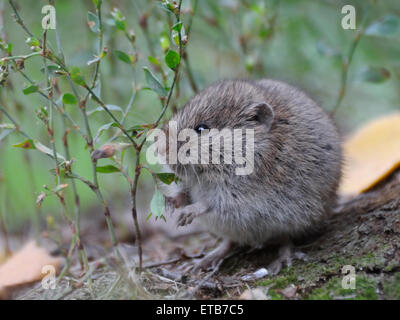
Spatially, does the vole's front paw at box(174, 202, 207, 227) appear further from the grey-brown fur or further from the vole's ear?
the vole's ear

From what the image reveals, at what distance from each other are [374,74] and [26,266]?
4.04m

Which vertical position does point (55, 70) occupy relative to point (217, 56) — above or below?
above

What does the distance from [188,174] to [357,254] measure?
144 centimetres

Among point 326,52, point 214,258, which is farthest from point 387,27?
point 214,258

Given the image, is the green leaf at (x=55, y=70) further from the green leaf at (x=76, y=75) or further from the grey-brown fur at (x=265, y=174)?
the grey-brown fur at (x=265, y=174)

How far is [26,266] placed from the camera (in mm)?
4277

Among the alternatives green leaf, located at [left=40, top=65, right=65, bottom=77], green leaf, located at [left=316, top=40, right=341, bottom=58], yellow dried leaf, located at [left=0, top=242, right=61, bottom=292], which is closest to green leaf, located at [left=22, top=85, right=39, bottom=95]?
green leaf, located at [left=40, top=65, right=65, bottom=77]

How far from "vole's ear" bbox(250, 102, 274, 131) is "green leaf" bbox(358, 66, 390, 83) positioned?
1866 mm

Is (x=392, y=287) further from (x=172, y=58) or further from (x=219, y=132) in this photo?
(x=172, y=58)

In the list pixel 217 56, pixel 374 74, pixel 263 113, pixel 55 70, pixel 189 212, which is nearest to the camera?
pixel 55 70

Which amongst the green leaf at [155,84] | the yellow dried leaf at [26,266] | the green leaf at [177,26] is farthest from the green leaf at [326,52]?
the yellow dried leaf at [26,266]

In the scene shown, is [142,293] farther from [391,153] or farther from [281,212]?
[391,153]
